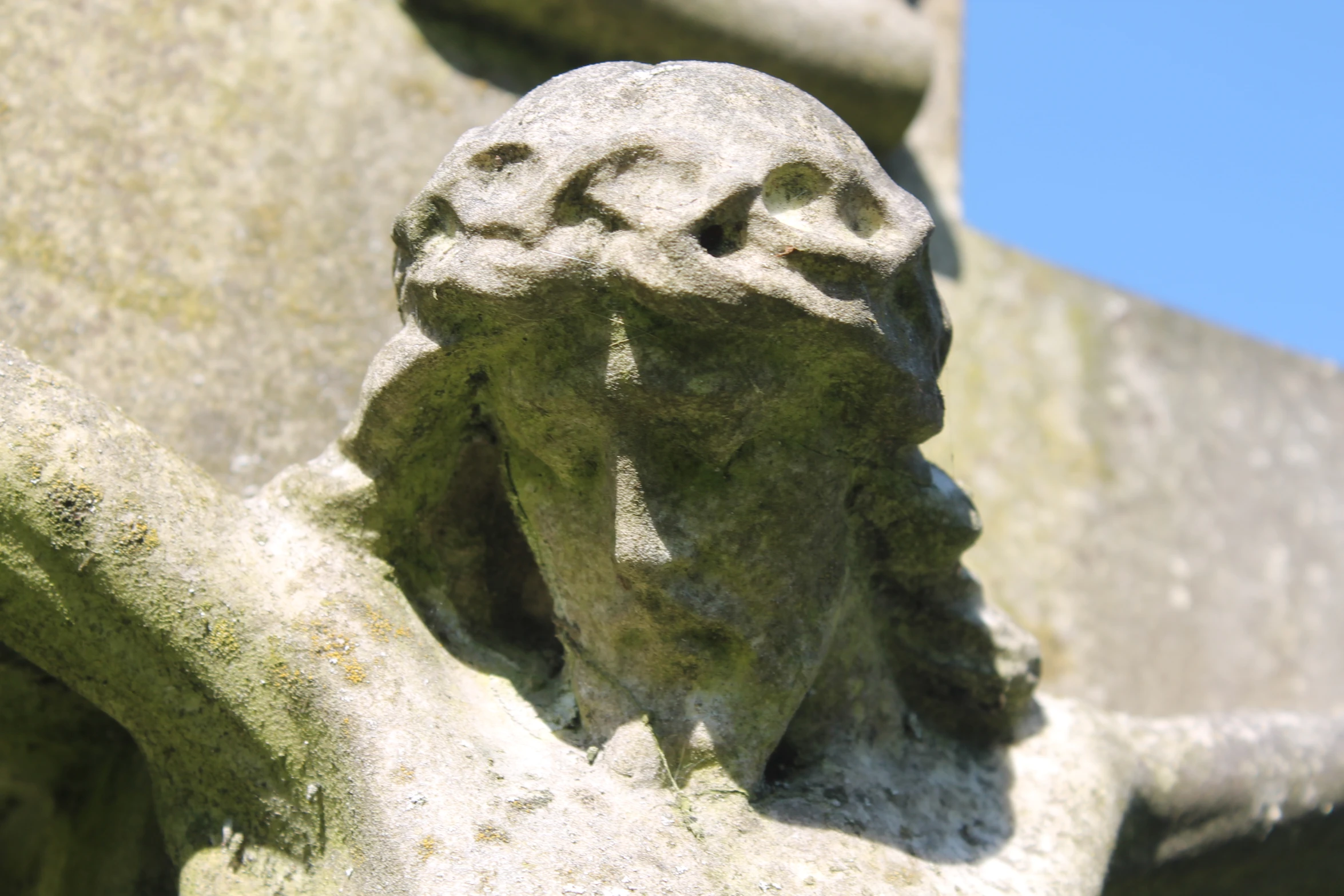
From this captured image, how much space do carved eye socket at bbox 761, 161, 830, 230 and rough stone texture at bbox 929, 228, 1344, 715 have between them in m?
1.23

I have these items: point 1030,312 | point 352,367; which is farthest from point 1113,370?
point 352,367

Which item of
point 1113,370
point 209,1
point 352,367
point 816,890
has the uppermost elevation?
point 1113,370

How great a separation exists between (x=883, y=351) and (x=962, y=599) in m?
0.47

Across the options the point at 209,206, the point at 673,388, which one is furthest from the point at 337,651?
the point at 209,206

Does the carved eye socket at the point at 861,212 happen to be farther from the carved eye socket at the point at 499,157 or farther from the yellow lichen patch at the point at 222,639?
the yellow lichen patch at the point at 222,639

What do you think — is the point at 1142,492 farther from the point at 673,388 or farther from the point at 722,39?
the point at 673,388

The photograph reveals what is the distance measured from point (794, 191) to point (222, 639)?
60cm

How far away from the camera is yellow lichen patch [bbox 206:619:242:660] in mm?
1085

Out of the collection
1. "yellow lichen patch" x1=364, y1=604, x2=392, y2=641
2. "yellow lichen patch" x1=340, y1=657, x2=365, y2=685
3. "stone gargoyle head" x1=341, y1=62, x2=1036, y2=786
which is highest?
"stone gargoyle head" x1=341, y1=62, x2=1036, y2=786

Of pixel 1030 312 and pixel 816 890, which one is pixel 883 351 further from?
pixel 1030 312

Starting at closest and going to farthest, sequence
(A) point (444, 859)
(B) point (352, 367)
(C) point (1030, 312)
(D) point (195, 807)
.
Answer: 1. (A) point (444, 859)
2. (D) point (195, 807)
3. (B) point (352, 367)
4. (C) point (1030, 312)

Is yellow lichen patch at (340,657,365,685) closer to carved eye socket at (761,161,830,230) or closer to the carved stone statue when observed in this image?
the carved stone statue

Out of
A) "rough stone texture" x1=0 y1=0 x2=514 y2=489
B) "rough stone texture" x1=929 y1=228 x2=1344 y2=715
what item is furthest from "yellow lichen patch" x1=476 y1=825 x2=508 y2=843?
"rough stone texture" x1=929 y1=228 x2=1344 y2=715

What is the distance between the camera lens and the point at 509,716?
121 cm
